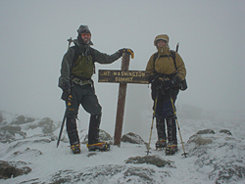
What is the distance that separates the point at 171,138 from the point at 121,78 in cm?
237

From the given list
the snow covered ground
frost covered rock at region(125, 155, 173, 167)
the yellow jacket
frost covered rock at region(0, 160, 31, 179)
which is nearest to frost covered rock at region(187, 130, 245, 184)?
the snow covered ground

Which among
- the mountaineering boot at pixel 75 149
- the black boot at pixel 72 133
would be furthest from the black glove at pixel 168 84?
the mountaineering boot at pixel 75 149

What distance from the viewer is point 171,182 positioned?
108 inches

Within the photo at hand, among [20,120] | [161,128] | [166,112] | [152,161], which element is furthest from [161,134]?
[20,120]

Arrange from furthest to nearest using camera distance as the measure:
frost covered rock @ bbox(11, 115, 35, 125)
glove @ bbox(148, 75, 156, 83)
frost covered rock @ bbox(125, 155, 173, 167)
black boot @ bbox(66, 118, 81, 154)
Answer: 1. frost covered rock @ bbox(11, 115, 35, 125)
2. glove @ bbox(148, 75, 156, 83)
3. black boot @ bbox(66, 118, 81, 154)
4. frost covered rock @ bbox(125, 155, 173, 167)

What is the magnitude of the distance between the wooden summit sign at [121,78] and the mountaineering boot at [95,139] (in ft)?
3.01

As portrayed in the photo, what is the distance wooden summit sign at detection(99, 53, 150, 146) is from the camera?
5.43 m

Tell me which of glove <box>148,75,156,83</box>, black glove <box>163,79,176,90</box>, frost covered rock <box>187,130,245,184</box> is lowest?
frost covered rock <box>187,130,245,184</box>

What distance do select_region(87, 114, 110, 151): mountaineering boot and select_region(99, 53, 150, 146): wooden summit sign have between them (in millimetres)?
916

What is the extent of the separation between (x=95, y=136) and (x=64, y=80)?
1794mm

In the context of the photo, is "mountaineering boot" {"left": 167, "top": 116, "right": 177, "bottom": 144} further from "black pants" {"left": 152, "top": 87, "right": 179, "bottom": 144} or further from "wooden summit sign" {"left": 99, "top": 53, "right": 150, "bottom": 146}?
"wooden summit sign" {"left": 99, "top": 53, "right": 150, "bottom": 146}

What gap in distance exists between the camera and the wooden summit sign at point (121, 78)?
17.8ft

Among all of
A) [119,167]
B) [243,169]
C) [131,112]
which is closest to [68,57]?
[119,167]

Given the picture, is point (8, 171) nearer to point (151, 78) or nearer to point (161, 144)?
point (161, 144)
